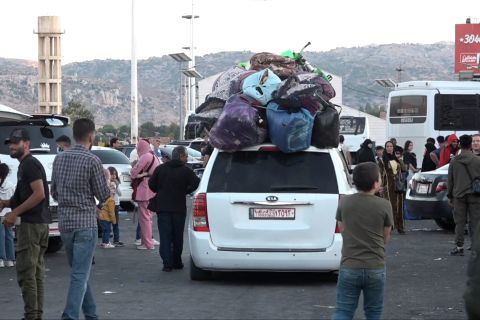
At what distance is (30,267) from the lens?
10.4 metres

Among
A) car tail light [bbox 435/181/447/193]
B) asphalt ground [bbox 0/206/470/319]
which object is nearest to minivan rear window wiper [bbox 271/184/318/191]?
asphalt ground [bbox 0/206/470/319]

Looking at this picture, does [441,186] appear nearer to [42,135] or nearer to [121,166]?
[42,135]

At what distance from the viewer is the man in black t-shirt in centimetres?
1039

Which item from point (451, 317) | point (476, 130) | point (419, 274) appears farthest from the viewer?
point (476, 130)

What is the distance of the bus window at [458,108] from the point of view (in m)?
40.2

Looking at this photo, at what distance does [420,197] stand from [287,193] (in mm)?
8361

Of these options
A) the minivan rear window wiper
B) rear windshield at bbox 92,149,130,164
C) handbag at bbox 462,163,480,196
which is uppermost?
the minivan rear window wiper

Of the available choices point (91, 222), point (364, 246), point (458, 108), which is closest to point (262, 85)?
point (91, 222)

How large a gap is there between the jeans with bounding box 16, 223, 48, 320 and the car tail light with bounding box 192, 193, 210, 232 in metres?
3.15

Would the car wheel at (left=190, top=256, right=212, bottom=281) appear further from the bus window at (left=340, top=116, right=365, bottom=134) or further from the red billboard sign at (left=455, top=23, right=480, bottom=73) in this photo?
the red billboard sign at (left=455, top=23, right=480, bottom=73)

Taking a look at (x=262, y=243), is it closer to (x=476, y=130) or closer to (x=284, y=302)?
(x=284, y=302)

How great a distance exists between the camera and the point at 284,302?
12234mm

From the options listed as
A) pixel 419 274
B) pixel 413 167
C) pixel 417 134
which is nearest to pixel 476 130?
pixel 417 134

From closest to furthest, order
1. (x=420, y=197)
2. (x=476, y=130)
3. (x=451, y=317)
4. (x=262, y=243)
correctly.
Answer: (x=451, y=317)
(x=262, y=243)
(x=420, y=197)
(x=476, y=130)
